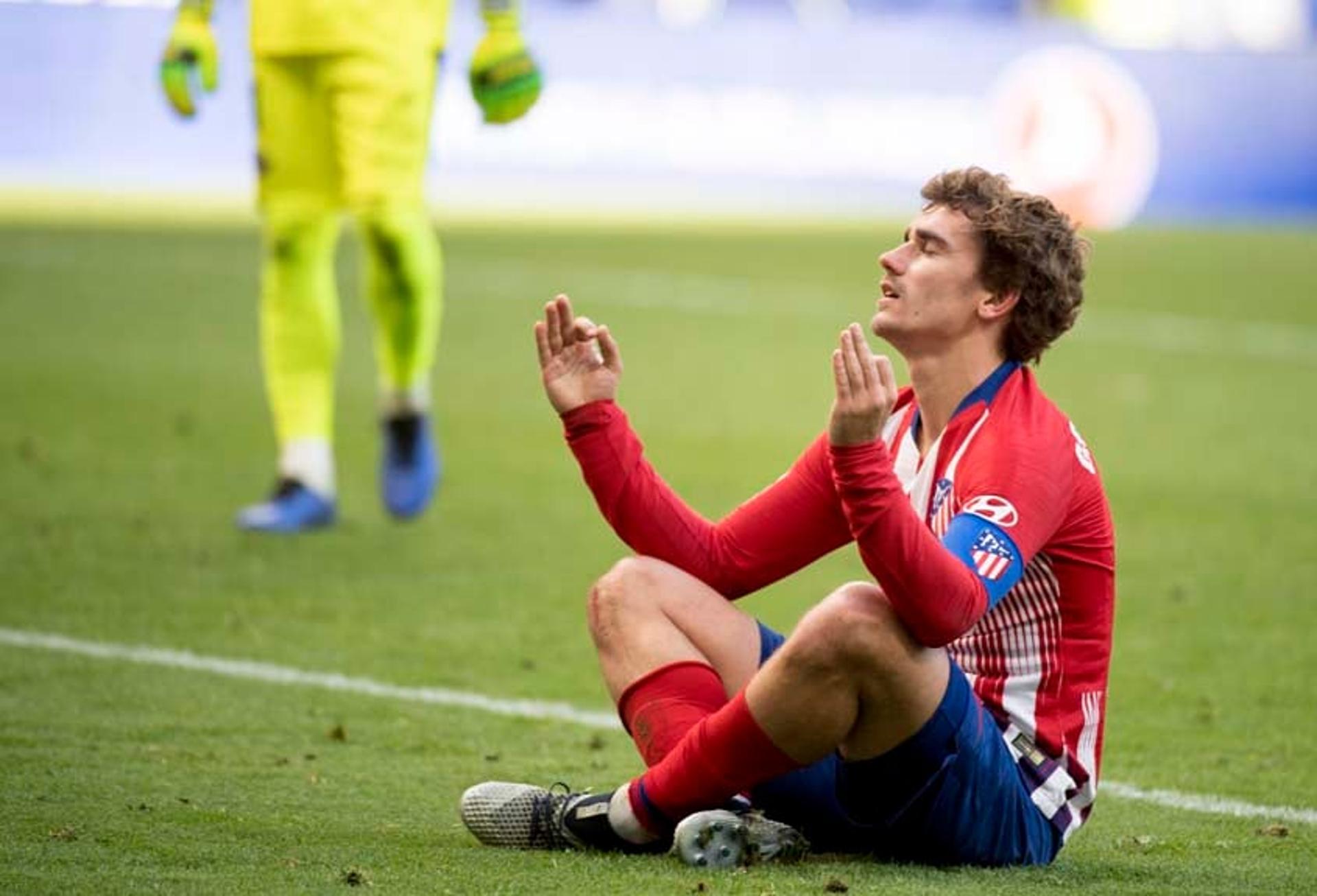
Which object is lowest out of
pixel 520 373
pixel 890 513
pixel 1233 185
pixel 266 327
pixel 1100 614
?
pixel 1233 185

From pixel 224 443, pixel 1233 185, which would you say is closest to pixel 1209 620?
pixel 224 443

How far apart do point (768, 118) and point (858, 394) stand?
22.1 metres

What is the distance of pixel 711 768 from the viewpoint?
14.2ft

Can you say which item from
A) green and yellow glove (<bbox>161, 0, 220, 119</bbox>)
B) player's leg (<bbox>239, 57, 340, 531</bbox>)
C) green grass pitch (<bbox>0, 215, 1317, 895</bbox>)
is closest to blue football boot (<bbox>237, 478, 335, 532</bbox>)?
player's leg (<bbox>239, 57, 340, 531</bbox>)

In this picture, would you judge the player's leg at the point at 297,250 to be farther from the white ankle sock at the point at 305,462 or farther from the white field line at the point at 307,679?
the white field line at the point at 307,679

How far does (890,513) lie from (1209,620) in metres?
3.53

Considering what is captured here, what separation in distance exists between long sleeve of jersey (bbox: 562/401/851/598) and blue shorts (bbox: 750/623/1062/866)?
0.49 meters

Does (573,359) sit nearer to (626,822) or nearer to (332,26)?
(626,822)

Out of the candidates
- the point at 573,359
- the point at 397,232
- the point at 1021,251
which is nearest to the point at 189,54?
the point at 397,232

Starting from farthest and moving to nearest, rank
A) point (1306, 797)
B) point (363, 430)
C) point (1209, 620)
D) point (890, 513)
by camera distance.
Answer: point (363, 430)
point (1209, 620)
point (1306, 797)
point (890, 513)

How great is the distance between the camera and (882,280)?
465cm

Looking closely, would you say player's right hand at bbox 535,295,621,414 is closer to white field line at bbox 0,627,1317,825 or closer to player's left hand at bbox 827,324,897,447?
player's left hand at bbox 827,324,897,447

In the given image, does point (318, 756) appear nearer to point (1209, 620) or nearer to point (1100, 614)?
point (1100, 614)

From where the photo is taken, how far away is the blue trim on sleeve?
4.21 metres
